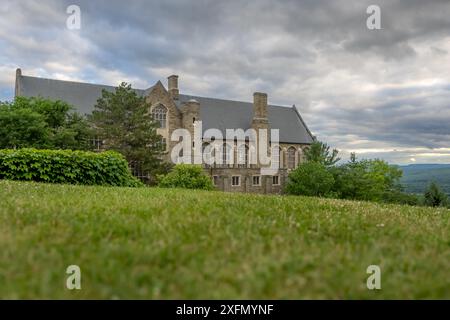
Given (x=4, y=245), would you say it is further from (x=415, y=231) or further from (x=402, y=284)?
(x=415, y=231)

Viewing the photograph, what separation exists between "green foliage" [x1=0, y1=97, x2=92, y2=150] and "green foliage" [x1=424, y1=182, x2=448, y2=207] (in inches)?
1912

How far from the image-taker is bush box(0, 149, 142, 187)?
825 inches

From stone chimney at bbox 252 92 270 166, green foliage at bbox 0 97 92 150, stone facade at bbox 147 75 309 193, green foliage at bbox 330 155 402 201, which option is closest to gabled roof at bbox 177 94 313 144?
stone chimney at bbox 252 92 270 166

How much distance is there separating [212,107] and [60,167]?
162 ft

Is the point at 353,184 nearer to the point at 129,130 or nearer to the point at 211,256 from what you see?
the point at 129,130

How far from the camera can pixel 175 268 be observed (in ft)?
14.1

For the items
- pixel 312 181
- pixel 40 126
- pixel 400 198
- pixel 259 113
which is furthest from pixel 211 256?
pixel 400 198

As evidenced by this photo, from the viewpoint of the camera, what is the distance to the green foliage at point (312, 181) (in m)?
60.3

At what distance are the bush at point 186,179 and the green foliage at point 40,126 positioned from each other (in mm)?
9989

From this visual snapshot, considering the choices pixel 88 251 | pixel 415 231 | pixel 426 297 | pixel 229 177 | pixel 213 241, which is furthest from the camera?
pixel 229 177

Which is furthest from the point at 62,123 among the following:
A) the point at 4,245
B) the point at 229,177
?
the point at 4,245

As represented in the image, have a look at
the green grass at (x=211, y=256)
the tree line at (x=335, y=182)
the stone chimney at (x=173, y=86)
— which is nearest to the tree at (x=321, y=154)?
the tree line at (x=335, y=182)
